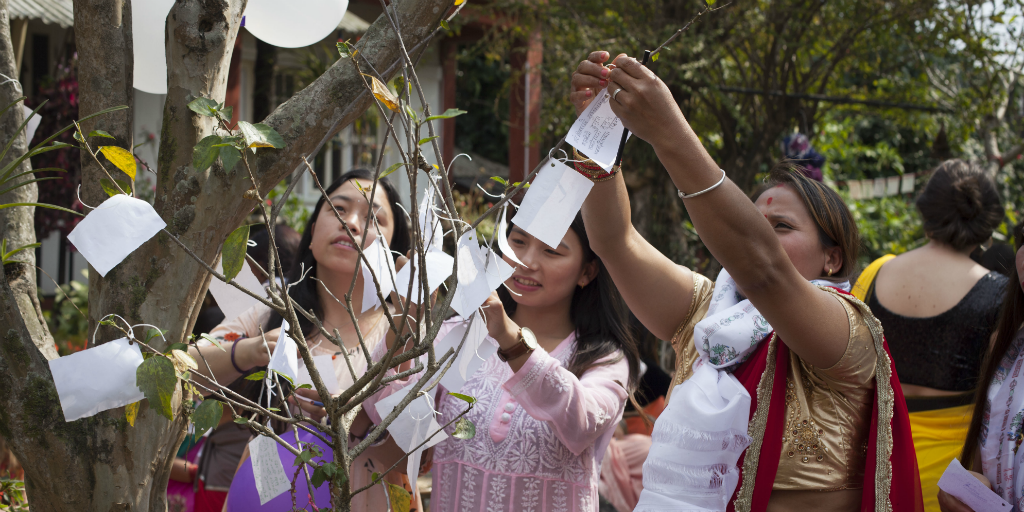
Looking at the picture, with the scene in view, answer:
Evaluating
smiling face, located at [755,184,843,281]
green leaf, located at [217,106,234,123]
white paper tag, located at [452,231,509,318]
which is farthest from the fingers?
green leaf, located at [217,106,234,123]

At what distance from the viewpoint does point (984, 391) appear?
5.66 feet

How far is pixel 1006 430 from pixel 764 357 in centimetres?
60

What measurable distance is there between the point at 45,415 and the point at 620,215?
108 centimetres

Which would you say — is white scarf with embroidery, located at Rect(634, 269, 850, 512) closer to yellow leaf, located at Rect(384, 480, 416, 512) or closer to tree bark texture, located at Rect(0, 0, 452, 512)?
yellow leaf, located at Rect(384, 480, 416, 512)

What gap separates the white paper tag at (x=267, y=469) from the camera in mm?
1457

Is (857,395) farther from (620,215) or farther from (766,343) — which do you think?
(620,215)

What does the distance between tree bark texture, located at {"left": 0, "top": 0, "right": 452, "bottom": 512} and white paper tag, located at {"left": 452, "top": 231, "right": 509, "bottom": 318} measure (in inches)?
11.3

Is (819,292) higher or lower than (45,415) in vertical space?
higher

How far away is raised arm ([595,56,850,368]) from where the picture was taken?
46.6 inches

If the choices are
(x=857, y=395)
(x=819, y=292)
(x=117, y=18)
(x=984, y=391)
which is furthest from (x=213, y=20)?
(x=984, y=391)

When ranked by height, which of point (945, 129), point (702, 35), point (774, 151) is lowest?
point (774, 151)

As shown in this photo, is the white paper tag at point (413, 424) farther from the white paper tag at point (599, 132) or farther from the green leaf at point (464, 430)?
the white paper tag at point (599, 132)

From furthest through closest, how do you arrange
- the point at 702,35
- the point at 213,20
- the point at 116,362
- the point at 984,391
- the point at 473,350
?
the point at 702,35
the point at 984,391
the point at 473,350
the point at 213,20
the point at 116,362

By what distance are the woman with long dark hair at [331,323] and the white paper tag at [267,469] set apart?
0.96 ft
